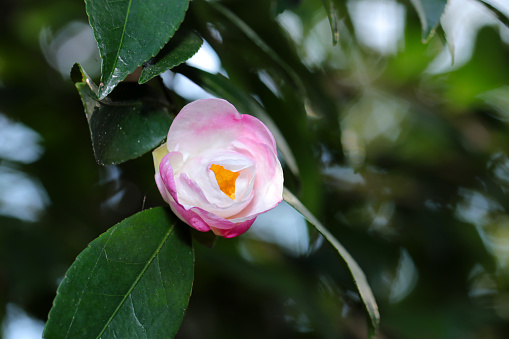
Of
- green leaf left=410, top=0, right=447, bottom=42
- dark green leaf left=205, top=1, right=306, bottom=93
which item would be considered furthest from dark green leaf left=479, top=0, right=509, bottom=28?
dark green leaf left=205, top=1, right=306, bottom=93

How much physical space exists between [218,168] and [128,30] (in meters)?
0.12

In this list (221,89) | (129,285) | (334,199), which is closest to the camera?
(129,285)

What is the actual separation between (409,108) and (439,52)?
207 millimetres

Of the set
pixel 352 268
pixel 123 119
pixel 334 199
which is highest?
pixel 123 119

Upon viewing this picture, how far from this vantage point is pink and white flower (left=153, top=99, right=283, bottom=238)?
13.5 inches

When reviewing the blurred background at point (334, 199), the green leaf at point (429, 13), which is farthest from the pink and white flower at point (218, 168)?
the blurred background at point (334, 199)

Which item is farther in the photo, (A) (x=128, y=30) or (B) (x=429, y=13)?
(B) (x=429, y=13)

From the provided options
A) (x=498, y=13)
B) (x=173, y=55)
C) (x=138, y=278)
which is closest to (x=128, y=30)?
(x=173, y=55)

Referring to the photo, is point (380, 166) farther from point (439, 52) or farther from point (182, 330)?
point (182, 330)

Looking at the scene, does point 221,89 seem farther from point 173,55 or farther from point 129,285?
point 129,285

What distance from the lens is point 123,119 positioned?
0.37 meters

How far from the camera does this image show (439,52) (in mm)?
1264

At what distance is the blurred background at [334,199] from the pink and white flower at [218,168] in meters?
0.40

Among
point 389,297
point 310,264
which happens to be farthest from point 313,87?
point 389,297
